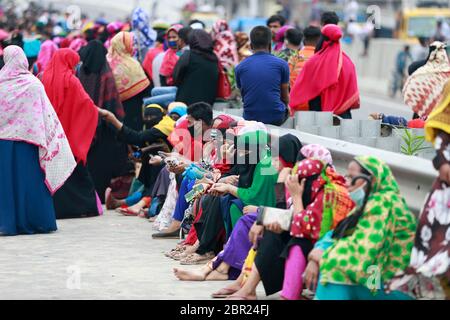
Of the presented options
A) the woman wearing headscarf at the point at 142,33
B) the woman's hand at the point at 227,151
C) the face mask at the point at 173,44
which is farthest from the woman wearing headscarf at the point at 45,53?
the woman's hand at the point at 227,151

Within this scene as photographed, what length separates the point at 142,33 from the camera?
2055cm

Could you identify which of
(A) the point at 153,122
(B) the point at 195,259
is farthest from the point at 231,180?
(A) the point at 153,122

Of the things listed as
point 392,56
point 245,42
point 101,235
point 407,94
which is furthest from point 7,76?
point 392,56

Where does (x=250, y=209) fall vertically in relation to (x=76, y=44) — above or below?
above

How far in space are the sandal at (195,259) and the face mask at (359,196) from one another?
2869mm

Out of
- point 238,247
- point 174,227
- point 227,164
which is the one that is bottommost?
point 174,227

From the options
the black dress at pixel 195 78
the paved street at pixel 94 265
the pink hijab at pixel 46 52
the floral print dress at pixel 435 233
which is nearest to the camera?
the floral print dress at pixel 435 233

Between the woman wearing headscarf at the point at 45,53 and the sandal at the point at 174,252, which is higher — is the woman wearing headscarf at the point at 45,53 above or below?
above

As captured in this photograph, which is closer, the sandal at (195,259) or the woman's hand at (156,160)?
the sandal at (195,259)

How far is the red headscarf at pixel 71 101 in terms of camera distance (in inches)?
560

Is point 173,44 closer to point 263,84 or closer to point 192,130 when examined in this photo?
point 263,84

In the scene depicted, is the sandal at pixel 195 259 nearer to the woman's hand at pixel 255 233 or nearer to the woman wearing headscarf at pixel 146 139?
the woman's hand at pixel 255 233

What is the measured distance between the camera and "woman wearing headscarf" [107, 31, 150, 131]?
55.5ft

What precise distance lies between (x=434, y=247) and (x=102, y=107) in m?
7.93
